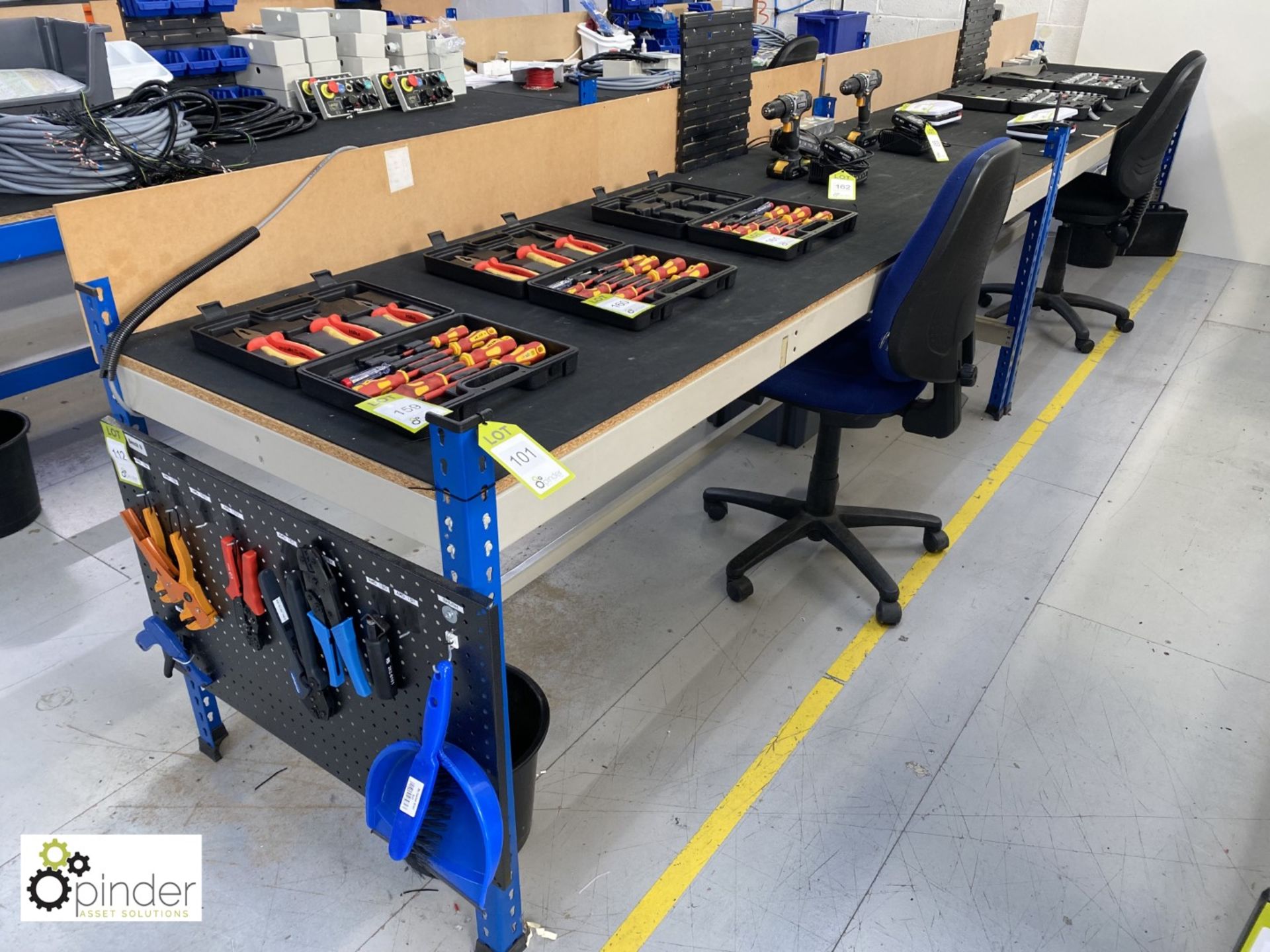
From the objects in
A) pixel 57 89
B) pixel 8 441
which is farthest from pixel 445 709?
pixel 57 89

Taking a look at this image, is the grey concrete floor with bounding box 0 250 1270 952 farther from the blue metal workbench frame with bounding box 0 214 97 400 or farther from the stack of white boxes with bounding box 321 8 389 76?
the stack of white boxes with bounding box 321 8 389 76

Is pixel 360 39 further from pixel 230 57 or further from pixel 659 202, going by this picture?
pixel 659 202

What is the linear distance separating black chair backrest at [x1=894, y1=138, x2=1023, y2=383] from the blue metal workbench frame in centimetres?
171

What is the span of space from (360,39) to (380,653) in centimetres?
277

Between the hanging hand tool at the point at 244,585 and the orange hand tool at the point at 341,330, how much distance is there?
1.17 ft

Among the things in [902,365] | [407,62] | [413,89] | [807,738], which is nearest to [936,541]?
[902,365]

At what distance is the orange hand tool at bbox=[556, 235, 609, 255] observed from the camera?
6.22 ft

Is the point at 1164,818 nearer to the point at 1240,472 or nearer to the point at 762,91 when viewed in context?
the point at 1240,472

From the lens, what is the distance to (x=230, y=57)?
3262 millimetres

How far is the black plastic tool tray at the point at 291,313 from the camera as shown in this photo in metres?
1.36

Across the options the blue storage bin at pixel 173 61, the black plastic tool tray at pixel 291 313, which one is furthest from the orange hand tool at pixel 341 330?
the blue storage bin at pixel 173 61

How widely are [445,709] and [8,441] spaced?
6.12ft

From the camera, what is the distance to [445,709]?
1172mm

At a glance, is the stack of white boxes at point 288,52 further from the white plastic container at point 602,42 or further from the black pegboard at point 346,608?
the black pegboard at point 346,608
